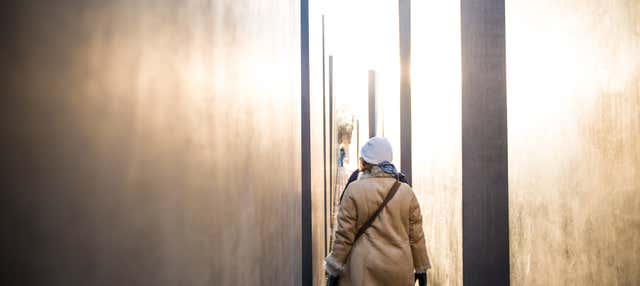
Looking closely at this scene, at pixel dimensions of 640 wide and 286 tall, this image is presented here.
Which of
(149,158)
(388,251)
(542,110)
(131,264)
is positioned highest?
(542,110)

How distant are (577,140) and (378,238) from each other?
1.69m

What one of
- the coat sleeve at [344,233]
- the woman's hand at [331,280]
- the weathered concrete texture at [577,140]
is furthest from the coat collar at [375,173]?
the weathered concrete texture at [577,140]

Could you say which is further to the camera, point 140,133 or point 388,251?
point 388,251

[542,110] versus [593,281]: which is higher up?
[542,110]

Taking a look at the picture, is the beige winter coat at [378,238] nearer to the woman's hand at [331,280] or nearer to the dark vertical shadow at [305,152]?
the woman's hand at [331,280]

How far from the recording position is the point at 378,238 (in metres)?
3.45

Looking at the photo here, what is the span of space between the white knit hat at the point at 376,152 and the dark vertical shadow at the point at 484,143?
744 millimetres

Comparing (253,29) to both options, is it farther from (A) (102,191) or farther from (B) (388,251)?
(B) (388,251)

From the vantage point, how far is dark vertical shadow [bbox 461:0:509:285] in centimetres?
332

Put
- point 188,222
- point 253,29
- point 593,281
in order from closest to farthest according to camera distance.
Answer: point 188,222 < point 253,29 < point 593,281

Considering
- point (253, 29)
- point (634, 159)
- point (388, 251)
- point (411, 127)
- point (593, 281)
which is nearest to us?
point (253, 29)

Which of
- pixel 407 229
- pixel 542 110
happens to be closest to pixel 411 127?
pixel 407 229

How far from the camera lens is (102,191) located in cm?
42

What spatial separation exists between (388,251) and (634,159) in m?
1.87
